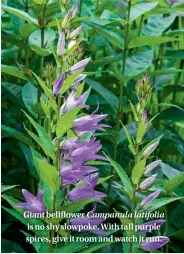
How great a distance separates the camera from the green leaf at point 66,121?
43.2 inches

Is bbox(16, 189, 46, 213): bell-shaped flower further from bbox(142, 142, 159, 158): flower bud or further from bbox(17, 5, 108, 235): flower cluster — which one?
bbox(142, 142, 159, 158): flower bud

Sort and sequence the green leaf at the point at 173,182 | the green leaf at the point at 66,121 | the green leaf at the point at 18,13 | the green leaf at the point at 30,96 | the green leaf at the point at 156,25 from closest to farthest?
the green leaf at the point at 66,121 → the green leaf at the point at 173,182 → the green leaf at the point at 18,13 → the green leaf at the point at 30,96 → the green leaf at the point at 156,25

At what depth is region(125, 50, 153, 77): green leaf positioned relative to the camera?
1.86 metres

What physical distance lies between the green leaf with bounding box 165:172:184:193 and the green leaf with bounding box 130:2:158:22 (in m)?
0.60

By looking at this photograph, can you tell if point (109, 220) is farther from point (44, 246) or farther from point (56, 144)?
point (56, 144)

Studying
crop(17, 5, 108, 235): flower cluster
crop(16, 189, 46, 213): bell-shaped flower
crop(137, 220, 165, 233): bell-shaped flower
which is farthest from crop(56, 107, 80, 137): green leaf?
crop(137, 220, 165, 233): bell-shaped flower

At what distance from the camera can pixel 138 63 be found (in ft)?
6.24

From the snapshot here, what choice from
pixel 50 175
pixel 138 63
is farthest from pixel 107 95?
pixel 50 175

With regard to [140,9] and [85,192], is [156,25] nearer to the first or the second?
[140,9]

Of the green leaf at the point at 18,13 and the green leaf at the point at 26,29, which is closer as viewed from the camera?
the green leaf at the point at 18,13

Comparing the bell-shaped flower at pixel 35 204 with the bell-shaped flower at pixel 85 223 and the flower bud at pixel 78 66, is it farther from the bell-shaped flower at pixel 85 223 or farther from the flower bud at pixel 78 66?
the flower bud at pixel 78 66

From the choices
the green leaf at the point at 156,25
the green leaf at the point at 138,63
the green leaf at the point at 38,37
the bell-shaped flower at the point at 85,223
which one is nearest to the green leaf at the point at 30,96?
the green leaf at the point at 38,37

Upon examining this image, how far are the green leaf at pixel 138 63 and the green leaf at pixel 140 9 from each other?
0.42ft

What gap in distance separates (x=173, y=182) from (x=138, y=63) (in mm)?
531
